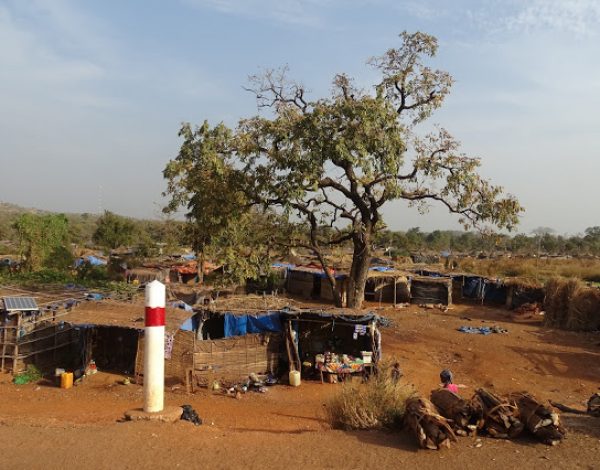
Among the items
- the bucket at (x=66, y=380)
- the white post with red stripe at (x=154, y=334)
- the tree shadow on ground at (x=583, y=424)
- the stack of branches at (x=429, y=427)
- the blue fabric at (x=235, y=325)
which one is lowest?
the bucket at (x=66, y=380)

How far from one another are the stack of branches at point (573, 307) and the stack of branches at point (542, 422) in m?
18.5

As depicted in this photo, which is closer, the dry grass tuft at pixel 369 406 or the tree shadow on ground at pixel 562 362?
the dry grass tuft at pixel 369 406

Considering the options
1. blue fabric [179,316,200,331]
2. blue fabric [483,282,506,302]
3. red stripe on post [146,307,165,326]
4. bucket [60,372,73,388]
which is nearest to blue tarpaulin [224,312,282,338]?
blue fabric [179,316,200,331]

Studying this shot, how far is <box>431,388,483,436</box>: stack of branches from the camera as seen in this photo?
17.3ft

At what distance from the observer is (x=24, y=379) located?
13.3m

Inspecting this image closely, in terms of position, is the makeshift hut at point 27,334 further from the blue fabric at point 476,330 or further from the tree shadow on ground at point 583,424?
the blue fabric at point 476,330

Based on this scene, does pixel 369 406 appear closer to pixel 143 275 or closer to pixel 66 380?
pixel 66 380

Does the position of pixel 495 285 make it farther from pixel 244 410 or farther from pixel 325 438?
pixel 325 438

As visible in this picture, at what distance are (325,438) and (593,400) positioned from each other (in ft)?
14.9

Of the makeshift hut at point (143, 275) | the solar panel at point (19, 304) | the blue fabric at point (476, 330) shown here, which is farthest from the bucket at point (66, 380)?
the blue fabric at point (476, 330)

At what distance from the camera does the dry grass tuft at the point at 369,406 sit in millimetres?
5883

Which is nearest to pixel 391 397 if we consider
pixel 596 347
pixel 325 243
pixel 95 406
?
pixel 95 406

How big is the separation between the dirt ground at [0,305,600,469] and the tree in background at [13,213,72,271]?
18749mm

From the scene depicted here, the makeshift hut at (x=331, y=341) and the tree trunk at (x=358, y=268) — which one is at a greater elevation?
the tree trunk at (x=358, y=268)
